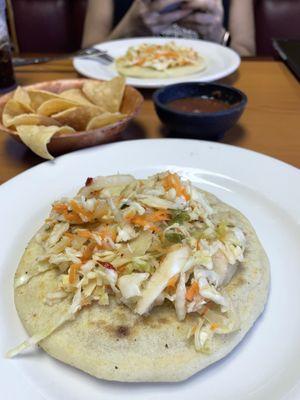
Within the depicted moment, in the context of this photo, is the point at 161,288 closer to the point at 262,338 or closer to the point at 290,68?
the point at 262,338

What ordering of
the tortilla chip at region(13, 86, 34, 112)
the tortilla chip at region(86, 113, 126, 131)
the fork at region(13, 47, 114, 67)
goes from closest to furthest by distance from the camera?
the tortilla chip at region(86, 113, 126, 131) < the tortilla chip at region(13, 86, 34, 112) < the fork at region(13, 47, 114, 67)

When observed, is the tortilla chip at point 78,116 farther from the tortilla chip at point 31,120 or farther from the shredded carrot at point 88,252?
the shredded carrot at point 88,252

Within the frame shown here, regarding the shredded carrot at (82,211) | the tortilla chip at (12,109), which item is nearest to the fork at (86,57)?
the tortilla chip at (12,109)

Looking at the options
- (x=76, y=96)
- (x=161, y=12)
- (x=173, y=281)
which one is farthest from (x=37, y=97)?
(x=161, y=12)

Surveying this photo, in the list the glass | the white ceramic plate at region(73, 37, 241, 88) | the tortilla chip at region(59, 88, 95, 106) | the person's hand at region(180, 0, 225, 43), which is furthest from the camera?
the person's hand at region(180, 0, 225, 43)

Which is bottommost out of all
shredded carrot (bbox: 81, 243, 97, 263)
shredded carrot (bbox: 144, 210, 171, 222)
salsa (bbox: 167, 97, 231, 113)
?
salsa (bbox: 167, 97, 231, 113)

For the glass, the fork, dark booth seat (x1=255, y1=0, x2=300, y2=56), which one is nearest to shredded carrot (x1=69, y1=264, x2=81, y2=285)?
the glass

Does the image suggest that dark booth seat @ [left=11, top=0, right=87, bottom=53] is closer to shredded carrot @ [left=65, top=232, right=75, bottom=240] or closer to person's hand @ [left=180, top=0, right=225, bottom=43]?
person's hand @ [left=180, top=0, right=225, bottom=43]
